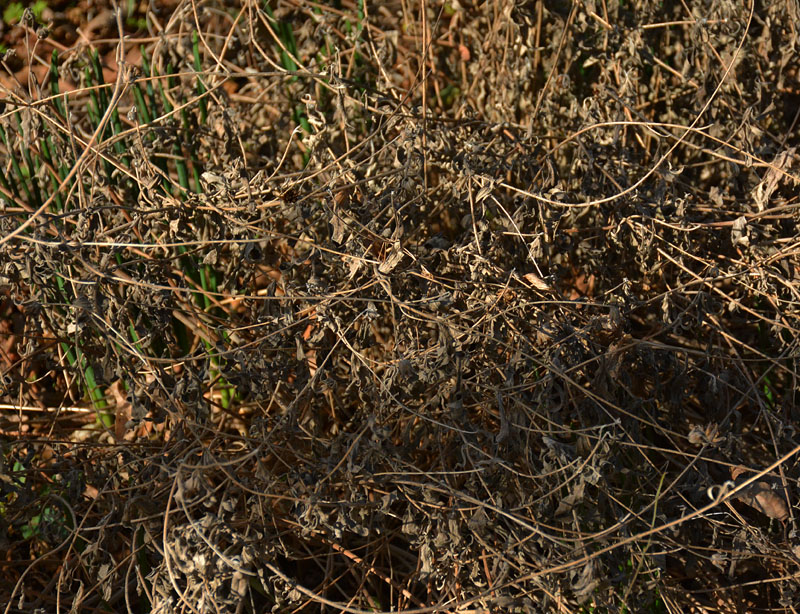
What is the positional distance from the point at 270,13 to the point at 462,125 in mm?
710

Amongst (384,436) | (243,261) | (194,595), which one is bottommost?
(194,595)

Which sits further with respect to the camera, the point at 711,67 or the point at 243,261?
the point at 711,67

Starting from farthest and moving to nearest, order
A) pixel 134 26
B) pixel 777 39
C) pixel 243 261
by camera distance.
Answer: pixel 134 26 → pixel 777 39 → pixel 243 261

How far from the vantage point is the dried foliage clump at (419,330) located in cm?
157

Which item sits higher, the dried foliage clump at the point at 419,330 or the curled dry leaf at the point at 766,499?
the dried foliage clump at the point at 419,330

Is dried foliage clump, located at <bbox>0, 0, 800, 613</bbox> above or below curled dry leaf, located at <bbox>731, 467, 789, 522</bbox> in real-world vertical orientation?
above

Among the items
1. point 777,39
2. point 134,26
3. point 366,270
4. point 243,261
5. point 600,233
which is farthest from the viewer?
point 134,26

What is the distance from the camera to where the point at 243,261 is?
186 centimetres

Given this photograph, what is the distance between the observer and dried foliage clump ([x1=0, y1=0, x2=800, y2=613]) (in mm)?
1573

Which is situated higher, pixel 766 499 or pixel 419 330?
pixel 419 330

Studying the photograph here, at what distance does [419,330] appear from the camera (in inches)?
70.9

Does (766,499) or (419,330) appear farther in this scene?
(419,330)

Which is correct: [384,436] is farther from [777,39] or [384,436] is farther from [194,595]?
[777,39]

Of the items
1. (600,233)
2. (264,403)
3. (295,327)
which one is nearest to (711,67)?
(600,233)
